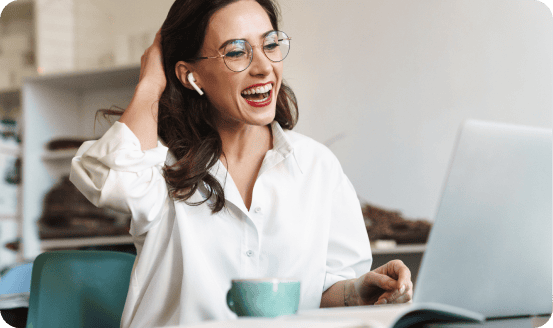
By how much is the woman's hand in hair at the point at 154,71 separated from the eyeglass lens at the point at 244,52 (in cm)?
19

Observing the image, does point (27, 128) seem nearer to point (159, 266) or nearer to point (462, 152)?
point (159, 266)

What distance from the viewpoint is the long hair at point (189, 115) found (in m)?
1.15

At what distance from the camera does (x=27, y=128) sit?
3.07 metres

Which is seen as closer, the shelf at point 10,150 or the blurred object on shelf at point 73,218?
the blurred object on shelf at point 73,218

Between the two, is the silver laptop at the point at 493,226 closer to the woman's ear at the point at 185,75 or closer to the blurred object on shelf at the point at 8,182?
the woman's ear at the point at 185,75

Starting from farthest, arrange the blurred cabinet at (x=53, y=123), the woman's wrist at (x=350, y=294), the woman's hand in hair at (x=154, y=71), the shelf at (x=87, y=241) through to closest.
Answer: the blurred cabinet at (x=53, y=123), the shelf at (x=87, y=241), the woman's hand in hair at (x=154, y=71), the woman's wrist at (x=350, y=294)

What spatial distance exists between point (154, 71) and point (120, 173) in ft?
1.18

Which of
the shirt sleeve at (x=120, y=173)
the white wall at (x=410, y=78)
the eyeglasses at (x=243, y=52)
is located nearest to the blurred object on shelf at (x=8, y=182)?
the white wall at (x=410, y=78)

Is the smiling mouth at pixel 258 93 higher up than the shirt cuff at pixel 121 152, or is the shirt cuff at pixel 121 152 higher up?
the smiling mouth at pixel 258 93

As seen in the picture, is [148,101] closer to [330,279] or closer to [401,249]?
[330,279]

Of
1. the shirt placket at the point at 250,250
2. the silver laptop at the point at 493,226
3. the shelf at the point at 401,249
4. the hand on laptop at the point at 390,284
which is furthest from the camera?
the shelf at the point at 401,249

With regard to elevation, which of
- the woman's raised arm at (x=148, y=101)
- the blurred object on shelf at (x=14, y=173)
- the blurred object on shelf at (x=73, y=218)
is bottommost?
the blurred object on shelf at (x=73, y=218)

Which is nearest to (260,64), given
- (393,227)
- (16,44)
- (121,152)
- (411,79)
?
(121,152)

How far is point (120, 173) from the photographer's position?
100 centimetres
